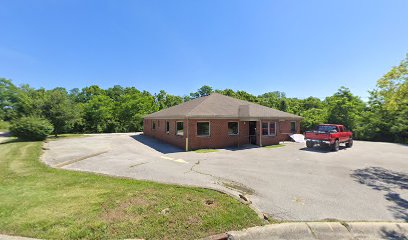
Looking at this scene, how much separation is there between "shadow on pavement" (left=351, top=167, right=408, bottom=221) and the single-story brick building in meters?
8.58

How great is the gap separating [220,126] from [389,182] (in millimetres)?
10565

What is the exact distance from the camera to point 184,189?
648cm

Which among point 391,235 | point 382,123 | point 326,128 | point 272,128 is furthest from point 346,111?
point 391,235

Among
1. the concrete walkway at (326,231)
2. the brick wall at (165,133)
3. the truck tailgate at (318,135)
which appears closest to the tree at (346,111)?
the truck tailgate at (318,135)

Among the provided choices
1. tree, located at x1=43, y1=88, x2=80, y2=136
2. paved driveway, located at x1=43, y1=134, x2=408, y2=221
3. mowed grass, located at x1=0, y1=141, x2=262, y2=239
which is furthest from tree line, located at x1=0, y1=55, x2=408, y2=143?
mowed grass, located at x1=0, y1=141, x2=262, y2=239

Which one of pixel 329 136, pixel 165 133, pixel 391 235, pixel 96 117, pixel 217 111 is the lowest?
pixel 391 235

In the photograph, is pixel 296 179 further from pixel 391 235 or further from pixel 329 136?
pixel 329 136

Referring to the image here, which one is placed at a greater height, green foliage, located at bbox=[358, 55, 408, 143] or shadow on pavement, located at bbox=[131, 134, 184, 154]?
green foliage, located at bbox=[358, 55, 408, 143]

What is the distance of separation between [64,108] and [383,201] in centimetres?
2935

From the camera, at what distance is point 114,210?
16.3 feet

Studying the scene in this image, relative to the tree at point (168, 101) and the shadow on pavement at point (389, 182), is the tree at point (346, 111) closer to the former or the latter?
the shadow on pavement at point (389, 182)

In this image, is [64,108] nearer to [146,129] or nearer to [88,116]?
[146,129]

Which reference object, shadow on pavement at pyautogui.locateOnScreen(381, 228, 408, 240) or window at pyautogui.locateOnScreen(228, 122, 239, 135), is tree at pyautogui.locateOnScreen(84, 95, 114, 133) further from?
shadow on pavement at pyautogui.locateOnScreen(381, 228, 408, 240)

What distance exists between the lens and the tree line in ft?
38.1
